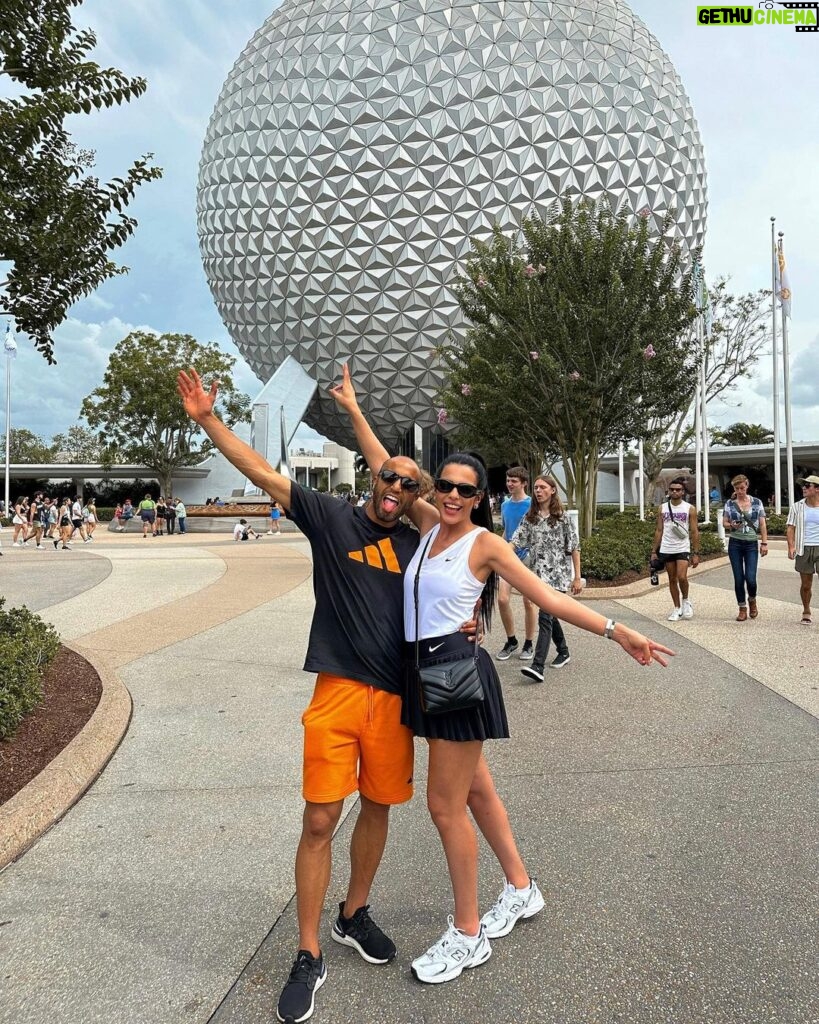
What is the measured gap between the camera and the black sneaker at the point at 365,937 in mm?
2416

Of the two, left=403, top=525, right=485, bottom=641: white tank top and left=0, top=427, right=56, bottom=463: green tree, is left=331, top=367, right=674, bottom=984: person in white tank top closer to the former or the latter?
left=403, top=525, right=485, bottom=641: white tank top

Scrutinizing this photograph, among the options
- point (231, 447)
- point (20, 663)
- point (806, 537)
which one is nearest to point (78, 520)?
point (20, 663)

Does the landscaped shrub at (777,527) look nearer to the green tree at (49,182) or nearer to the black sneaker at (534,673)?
the black sneaker at (534,673)

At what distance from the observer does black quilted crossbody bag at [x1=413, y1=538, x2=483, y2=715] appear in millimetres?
2279

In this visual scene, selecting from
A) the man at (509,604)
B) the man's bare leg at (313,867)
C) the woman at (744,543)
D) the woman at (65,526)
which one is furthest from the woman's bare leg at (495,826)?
the woman at (65,526)

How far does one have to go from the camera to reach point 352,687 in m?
2.41

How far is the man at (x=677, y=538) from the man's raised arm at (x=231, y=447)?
278 inches

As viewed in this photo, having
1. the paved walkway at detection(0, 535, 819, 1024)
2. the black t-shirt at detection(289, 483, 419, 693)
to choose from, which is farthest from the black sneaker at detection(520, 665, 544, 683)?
the black t-shirt at detection(289, 483, 419, 693)

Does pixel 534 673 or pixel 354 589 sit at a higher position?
pixel 354 589

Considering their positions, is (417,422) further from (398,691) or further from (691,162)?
(398,691)

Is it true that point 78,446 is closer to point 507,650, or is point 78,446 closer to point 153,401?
point 153,401

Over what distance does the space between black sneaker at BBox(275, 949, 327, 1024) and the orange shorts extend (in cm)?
51

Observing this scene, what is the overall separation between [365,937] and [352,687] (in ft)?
2.98

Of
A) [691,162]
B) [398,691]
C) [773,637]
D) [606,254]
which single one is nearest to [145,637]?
[398,691]
